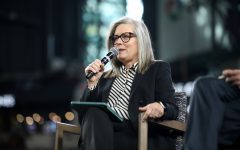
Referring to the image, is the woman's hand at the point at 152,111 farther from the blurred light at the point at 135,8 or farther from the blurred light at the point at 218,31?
the blurred light at the point at 218,31

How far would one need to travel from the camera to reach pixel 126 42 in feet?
9.14

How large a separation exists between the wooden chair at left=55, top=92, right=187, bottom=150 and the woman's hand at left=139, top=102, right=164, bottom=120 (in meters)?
0.03

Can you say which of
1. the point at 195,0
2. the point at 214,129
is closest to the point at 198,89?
the point at 214,129

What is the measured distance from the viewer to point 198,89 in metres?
2.12

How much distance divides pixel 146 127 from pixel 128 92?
34cm

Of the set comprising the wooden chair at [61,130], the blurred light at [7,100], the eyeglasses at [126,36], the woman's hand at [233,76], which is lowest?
the blurred light at [7,100]

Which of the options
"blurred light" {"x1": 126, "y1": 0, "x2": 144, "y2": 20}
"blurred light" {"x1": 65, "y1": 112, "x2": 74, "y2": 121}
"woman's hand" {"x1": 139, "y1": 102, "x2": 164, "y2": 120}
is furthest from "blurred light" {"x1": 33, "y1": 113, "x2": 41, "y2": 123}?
Result: "woman's hand" {"x1": 139, "y1": 102, "x2": 164, "y2": 120}

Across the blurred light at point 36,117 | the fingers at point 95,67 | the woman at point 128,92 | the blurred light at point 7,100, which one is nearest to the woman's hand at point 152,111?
the woman at point 128,92

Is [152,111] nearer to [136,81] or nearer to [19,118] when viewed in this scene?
[136,81]

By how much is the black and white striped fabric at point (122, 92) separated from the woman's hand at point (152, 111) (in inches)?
8.5

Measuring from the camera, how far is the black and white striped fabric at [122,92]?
8.64 feet

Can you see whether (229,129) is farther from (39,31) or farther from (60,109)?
(60,109)

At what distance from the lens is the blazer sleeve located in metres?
2.48

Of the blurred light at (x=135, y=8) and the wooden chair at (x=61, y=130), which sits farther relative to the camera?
the blurred light at (x=135, y=8)
